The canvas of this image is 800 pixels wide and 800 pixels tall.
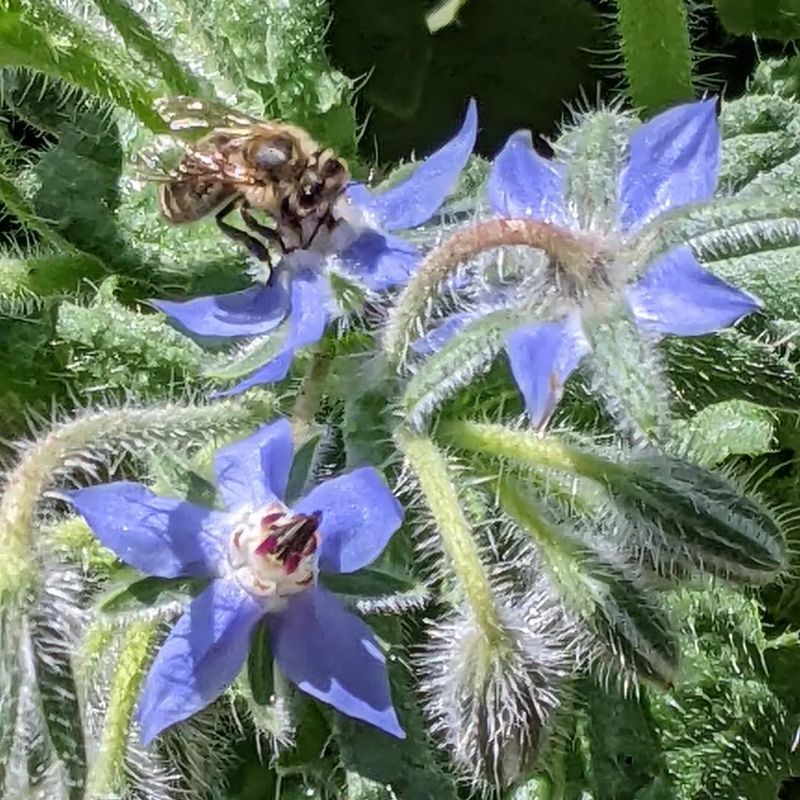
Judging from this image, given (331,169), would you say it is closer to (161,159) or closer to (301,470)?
(161,159)

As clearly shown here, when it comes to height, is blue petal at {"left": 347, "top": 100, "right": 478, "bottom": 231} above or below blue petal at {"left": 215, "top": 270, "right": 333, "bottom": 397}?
above

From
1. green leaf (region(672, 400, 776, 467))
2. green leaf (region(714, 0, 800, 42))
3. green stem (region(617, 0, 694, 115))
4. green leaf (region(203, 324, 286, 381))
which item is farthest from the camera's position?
green leaf (region(714, 0, 800, 42))

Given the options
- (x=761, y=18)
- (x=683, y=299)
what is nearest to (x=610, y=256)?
(x=683, y=299)

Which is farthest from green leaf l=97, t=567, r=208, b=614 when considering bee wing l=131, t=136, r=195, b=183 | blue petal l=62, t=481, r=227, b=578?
bee wing l=131, t=136, r=195, b=183

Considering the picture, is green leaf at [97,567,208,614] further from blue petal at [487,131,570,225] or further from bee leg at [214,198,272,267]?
blue petal at [487,131,570,225]

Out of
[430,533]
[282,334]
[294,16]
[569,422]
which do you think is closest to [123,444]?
[282,334]

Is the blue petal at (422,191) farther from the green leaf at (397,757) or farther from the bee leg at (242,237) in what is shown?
the green leaf at (397,757)

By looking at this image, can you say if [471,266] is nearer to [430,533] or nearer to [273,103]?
[430,533]
